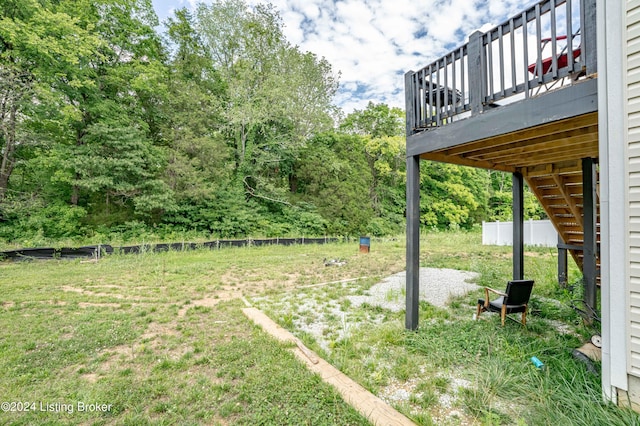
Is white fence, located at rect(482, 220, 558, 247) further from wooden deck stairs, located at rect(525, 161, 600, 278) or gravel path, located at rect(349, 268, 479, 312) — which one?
gravel path, located at rect(349, 268, 479, 312)

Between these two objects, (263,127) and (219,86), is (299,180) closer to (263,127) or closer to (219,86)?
(263,127)

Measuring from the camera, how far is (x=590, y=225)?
11.4ft

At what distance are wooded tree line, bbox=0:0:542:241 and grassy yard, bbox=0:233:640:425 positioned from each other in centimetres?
612

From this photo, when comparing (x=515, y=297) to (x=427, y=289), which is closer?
(x=515, y=297)

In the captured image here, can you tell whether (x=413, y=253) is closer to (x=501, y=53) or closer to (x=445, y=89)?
(x=445, y=89)

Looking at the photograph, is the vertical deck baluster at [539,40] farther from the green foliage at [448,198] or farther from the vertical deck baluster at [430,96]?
the green foliage at [448,198]

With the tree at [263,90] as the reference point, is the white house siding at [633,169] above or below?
below

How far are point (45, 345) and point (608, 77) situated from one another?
17.1 ft

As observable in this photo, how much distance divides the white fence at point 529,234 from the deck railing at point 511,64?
344 inches

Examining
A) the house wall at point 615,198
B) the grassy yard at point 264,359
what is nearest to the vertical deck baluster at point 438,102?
the house wall at point 615,198

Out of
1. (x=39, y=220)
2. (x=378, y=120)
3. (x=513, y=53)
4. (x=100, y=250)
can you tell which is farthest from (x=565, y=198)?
(x=378, y=120)

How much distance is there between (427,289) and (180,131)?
11590 millimetres

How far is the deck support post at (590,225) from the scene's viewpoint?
3.41 meters

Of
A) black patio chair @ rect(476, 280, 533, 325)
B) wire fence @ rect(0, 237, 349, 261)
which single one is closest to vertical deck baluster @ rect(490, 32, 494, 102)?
black patio chair @ rect(476, 280, 533, 325)
